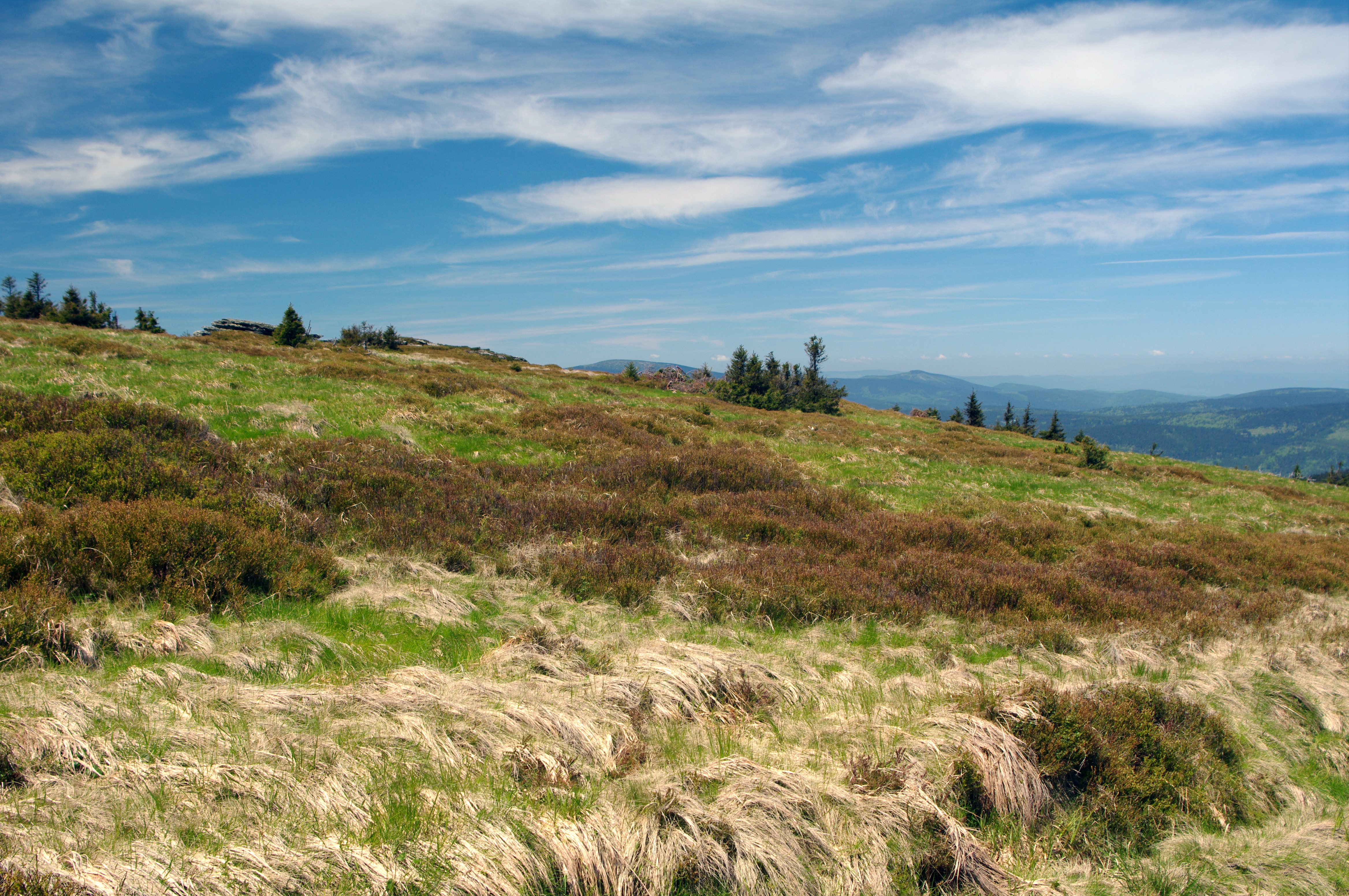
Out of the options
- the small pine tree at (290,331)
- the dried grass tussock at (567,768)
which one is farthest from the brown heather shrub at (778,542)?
the small pine tree at (290,331)

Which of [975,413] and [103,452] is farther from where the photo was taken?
[975,413]

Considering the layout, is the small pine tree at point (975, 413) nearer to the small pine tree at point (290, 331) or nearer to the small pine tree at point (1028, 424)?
the small pine tree at point (1028, 424)

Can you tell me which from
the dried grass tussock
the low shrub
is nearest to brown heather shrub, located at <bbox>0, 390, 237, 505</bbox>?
the dried grass tussock

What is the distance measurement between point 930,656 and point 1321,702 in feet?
14.7

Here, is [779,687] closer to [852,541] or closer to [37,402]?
[852,541]

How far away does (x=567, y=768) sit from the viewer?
14.5 feet

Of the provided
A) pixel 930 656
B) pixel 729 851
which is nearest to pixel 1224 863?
pixel 930 656

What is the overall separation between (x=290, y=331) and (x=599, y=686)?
51025mm

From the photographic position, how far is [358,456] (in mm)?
12297

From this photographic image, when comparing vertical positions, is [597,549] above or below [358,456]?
below

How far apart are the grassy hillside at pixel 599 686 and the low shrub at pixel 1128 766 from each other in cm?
4

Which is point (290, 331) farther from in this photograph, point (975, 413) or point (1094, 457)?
point (975, 413)

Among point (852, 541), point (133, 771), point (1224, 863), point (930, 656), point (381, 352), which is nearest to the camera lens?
point (133, 771)

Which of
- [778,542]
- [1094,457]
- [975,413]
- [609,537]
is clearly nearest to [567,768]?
[609,537]
